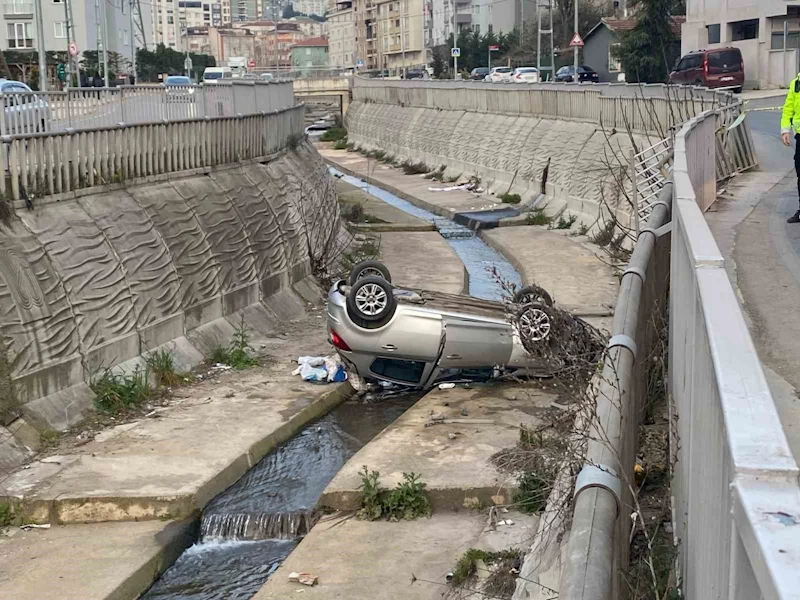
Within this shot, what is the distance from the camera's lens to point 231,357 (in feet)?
56.2

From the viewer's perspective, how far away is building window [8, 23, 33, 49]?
80125mm

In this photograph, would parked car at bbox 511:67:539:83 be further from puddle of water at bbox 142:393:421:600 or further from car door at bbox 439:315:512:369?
puddle of water at bbox 142:393:421:600

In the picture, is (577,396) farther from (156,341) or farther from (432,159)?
(432,159)

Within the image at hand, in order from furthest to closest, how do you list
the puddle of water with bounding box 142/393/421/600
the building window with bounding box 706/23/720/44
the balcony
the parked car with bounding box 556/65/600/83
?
the balcony < the parked car with bounding box 556/65/600/83 < the building window with bounding box 706/23/720/44 < the puddle of water with bounding box 142/393/421/600

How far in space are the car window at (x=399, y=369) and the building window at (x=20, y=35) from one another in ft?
236

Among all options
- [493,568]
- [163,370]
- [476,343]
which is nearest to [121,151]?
[163,370]

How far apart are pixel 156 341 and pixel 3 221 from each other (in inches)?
118

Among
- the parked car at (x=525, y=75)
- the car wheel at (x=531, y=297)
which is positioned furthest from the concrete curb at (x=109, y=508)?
the parked car at (x=525, y=75)

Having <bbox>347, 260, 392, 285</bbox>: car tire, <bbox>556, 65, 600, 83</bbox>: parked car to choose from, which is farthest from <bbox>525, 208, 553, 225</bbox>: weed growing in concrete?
<bbox>556, 65, 600, 83</bbox>: parked car

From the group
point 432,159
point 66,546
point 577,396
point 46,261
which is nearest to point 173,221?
point 46,261

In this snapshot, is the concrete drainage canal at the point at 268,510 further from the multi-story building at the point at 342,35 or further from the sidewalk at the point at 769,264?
the multi-story building at the point at 342,35

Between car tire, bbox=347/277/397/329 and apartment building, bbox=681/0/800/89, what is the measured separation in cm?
4266

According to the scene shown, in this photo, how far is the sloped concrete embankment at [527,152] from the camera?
Result: 30.8 m

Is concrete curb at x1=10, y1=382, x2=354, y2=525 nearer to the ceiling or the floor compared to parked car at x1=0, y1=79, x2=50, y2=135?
nearer to the floor
